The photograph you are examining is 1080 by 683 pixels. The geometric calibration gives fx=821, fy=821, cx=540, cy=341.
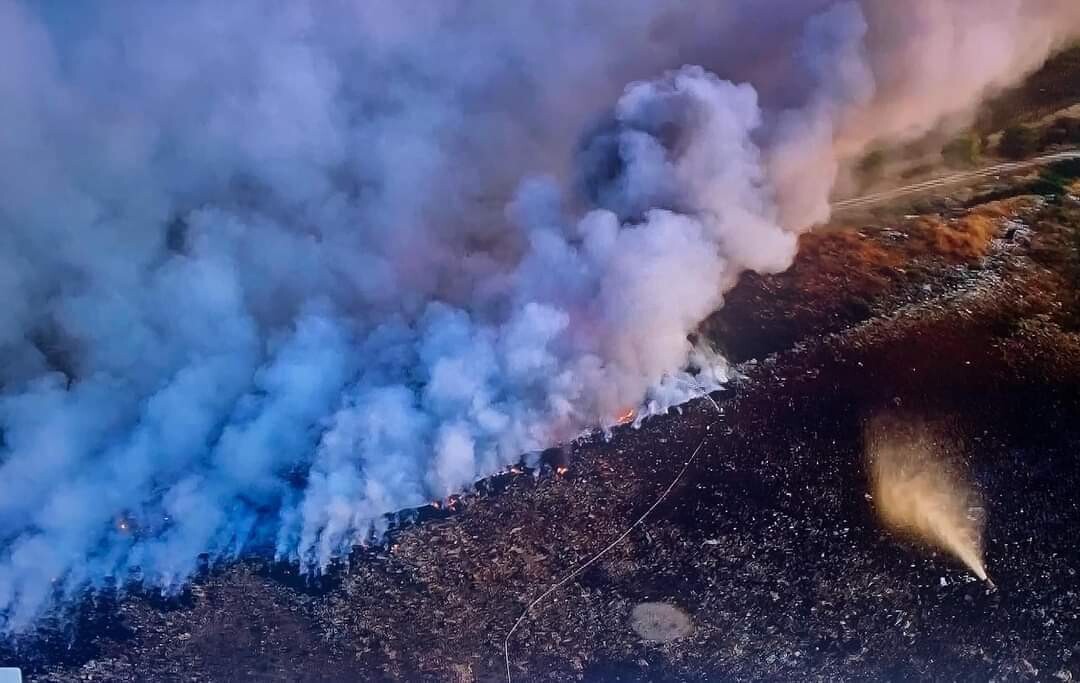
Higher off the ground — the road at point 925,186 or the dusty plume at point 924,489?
the road at point 925,186

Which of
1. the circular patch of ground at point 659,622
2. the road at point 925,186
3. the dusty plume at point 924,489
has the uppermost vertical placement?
the road at point 925,186

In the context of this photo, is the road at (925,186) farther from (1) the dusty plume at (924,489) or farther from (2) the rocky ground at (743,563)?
(1) the dusty plume at (924,489)

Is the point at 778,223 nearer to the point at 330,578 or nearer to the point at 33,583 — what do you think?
the point at 330,578

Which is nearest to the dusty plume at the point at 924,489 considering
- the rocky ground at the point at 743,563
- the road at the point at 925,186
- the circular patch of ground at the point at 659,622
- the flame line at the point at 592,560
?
the rocky ground at the point at 743,563

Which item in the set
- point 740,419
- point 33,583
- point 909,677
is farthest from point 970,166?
point 33,583

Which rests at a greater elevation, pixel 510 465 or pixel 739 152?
pixel 739 152
